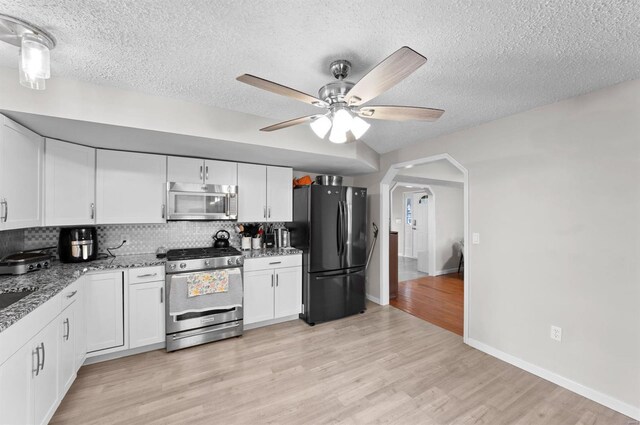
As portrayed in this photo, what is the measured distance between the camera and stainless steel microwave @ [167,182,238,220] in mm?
3158

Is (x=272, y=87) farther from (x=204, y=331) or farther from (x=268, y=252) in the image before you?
(x=204, y=331)

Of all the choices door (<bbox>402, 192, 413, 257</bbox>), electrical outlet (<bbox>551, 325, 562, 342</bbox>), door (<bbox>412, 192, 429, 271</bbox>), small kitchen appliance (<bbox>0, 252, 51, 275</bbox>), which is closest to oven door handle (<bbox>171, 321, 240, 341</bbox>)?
small kitchen appliance (<bbox>0, 252, 51, 275</bbox>)

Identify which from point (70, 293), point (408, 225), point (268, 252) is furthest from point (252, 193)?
point (408, 225)

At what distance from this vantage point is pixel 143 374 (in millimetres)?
2492

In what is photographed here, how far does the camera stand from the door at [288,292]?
3584 millimetres

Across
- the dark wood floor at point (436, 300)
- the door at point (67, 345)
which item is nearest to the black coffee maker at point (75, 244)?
the door at point (67, 345)

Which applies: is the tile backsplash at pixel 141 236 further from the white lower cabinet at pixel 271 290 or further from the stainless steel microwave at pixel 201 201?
the white lower cabinet at pixel 271 290

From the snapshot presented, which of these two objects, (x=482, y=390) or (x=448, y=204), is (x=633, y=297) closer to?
(x=482, y=390)

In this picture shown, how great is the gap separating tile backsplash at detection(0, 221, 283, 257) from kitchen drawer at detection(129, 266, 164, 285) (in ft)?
2.22

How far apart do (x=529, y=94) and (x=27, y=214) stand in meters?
4.12

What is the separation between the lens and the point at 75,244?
2.68 meters

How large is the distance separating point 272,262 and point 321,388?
62.9 inches

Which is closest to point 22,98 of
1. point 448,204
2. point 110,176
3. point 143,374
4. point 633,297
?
point 110,176

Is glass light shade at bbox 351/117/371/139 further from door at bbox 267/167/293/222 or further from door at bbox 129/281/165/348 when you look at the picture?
door at bbox 129/281/165/348
